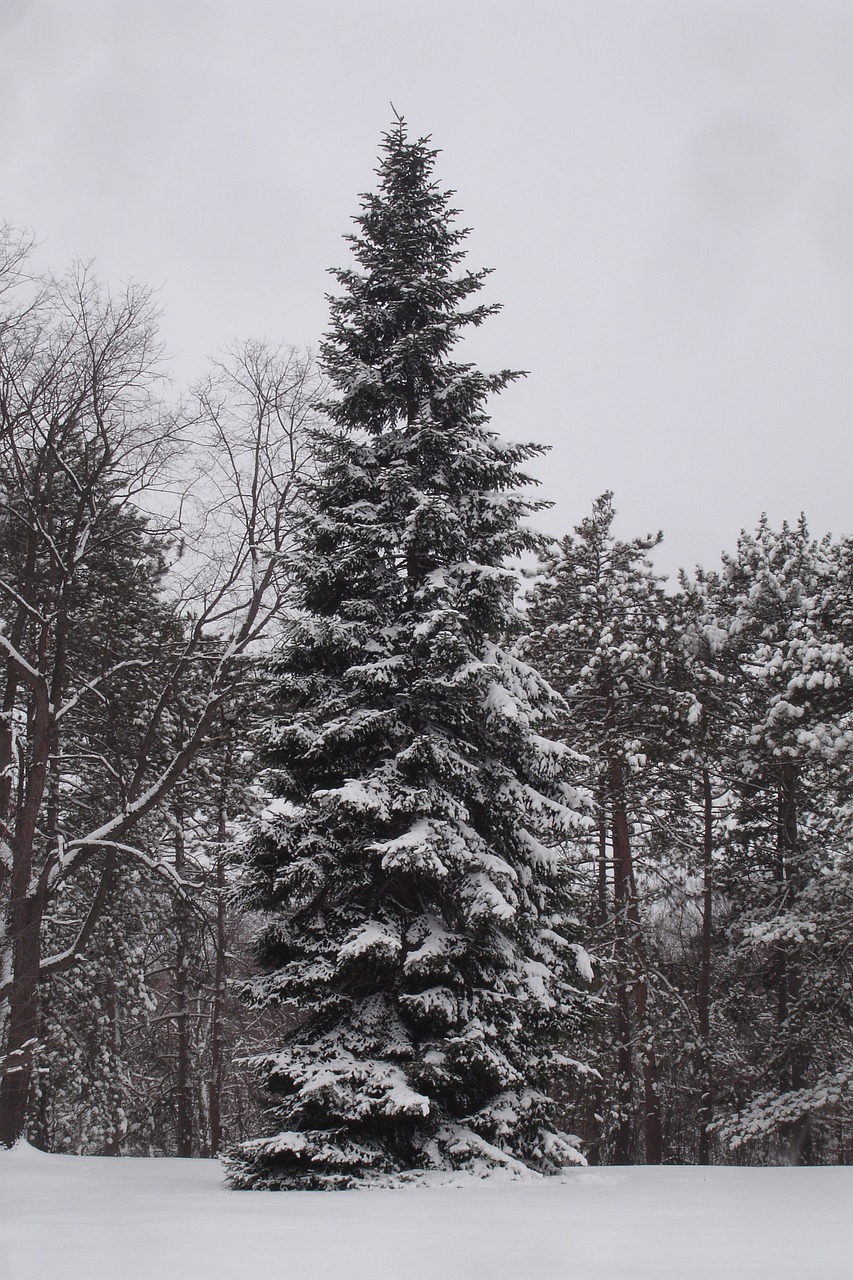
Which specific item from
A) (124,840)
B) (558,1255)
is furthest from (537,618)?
(558,1255)

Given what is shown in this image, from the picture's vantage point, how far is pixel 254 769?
12.9 m

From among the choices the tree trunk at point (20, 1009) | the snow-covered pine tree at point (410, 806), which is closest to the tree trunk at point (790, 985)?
the snow-covered pine tree at point (410, 806)

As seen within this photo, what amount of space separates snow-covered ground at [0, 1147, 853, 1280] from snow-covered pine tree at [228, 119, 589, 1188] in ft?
2.94

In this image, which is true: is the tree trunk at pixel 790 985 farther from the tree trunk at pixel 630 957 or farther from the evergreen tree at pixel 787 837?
the tree trunk at pixel 630 957

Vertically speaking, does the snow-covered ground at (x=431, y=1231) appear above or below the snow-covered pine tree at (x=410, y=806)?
below

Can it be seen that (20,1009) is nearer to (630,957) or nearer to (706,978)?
(630,957)

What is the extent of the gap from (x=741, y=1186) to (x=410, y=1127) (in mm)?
3349

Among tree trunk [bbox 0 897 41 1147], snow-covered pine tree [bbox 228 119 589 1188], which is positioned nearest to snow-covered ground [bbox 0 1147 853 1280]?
snow-covered pine tree [bbox 228 119 589 1188]

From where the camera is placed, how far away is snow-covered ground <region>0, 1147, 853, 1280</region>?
15.7 ft

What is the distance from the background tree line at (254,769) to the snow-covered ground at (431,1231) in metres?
4.31

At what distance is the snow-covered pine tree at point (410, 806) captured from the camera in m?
9.33

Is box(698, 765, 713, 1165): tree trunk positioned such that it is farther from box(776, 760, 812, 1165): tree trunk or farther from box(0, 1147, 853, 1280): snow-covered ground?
box(0, 1147, 853, 1280): snow-covered ground

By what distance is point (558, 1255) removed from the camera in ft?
17.2

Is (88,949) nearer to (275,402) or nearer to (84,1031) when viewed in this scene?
(84,1031)
